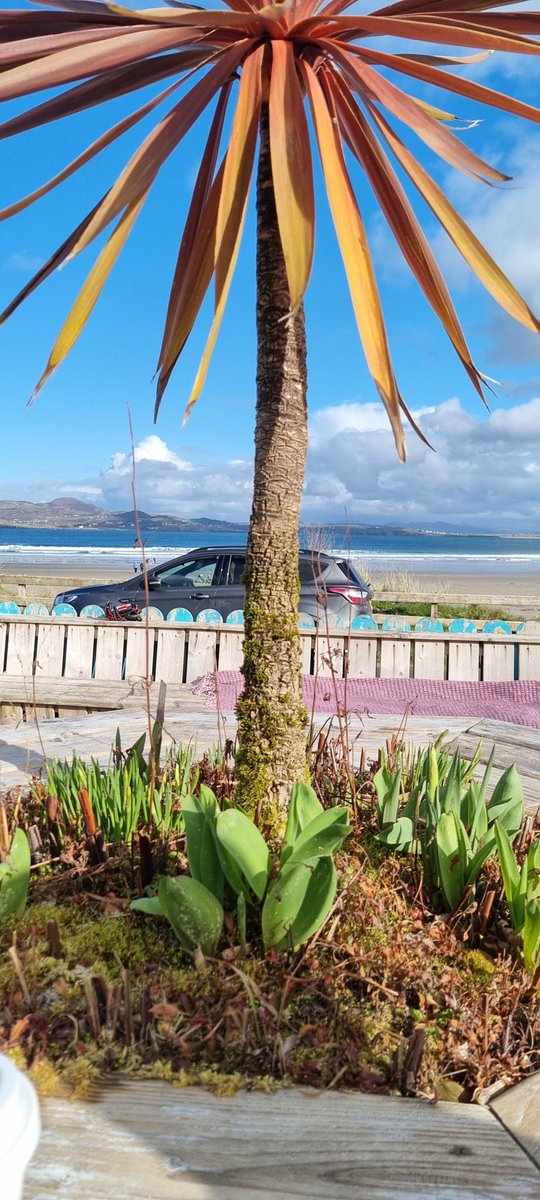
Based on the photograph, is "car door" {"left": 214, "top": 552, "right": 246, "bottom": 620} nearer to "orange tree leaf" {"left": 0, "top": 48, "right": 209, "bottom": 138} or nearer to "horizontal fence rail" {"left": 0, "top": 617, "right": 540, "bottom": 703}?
"horizontal fence rail" {"left": 0, "top": 617, "right": 540, "bottom": 703}

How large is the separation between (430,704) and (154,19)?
392cm

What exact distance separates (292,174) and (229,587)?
10.1m

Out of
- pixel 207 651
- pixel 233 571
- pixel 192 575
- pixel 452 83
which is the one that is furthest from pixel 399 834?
pixel 192 575

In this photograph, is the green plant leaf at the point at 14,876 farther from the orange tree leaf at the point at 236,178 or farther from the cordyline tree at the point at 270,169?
the orange tree leaf at the point at 236,178

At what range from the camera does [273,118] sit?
147 cm

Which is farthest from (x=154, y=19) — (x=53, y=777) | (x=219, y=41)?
(x=53, y=777)

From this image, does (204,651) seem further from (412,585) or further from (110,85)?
(412,585)

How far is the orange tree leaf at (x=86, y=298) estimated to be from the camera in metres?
1.52

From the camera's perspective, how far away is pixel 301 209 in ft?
4.57

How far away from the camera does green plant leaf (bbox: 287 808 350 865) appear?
1421 mm

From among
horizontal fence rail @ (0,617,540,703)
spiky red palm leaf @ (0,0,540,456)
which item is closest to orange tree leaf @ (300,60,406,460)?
spiky red palm leaf @ (0,0,540,456)

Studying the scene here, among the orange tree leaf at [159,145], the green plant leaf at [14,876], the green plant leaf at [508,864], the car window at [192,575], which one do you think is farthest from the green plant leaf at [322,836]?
the car window at [192,575]

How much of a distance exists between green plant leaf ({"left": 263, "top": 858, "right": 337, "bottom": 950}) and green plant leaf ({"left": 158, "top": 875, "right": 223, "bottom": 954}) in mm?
99

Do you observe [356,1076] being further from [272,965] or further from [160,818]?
[160,818]
